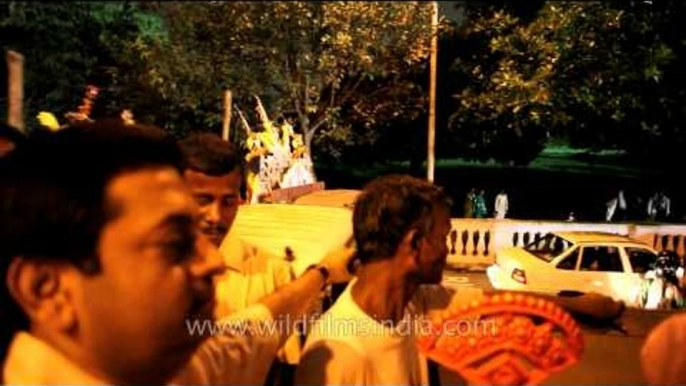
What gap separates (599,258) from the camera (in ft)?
36.0

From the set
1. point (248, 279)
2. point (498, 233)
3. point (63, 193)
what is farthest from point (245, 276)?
point (498, 233)

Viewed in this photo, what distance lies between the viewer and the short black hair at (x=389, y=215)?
2.31m

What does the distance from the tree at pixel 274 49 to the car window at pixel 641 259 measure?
10.8 metres

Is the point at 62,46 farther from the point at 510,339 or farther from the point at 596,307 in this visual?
the point at 510,339

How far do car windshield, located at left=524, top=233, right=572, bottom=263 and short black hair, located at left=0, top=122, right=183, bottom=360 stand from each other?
1057 centimetres

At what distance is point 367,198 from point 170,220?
3.97 ft

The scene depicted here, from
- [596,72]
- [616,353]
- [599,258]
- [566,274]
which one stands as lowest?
[566,274]

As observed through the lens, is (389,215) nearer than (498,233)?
Yes

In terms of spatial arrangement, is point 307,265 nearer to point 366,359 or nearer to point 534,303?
point 366,359

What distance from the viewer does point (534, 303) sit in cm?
164

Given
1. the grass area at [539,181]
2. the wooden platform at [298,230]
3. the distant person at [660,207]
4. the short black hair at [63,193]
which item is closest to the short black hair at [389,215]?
the wooden platform at [298,230]

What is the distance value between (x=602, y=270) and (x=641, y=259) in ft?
1.85

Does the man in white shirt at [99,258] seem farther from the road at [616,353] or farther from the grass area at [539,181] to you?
the grass area at [539,181]

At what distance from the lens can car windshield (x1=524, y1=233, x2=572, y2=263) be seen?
1146cm
